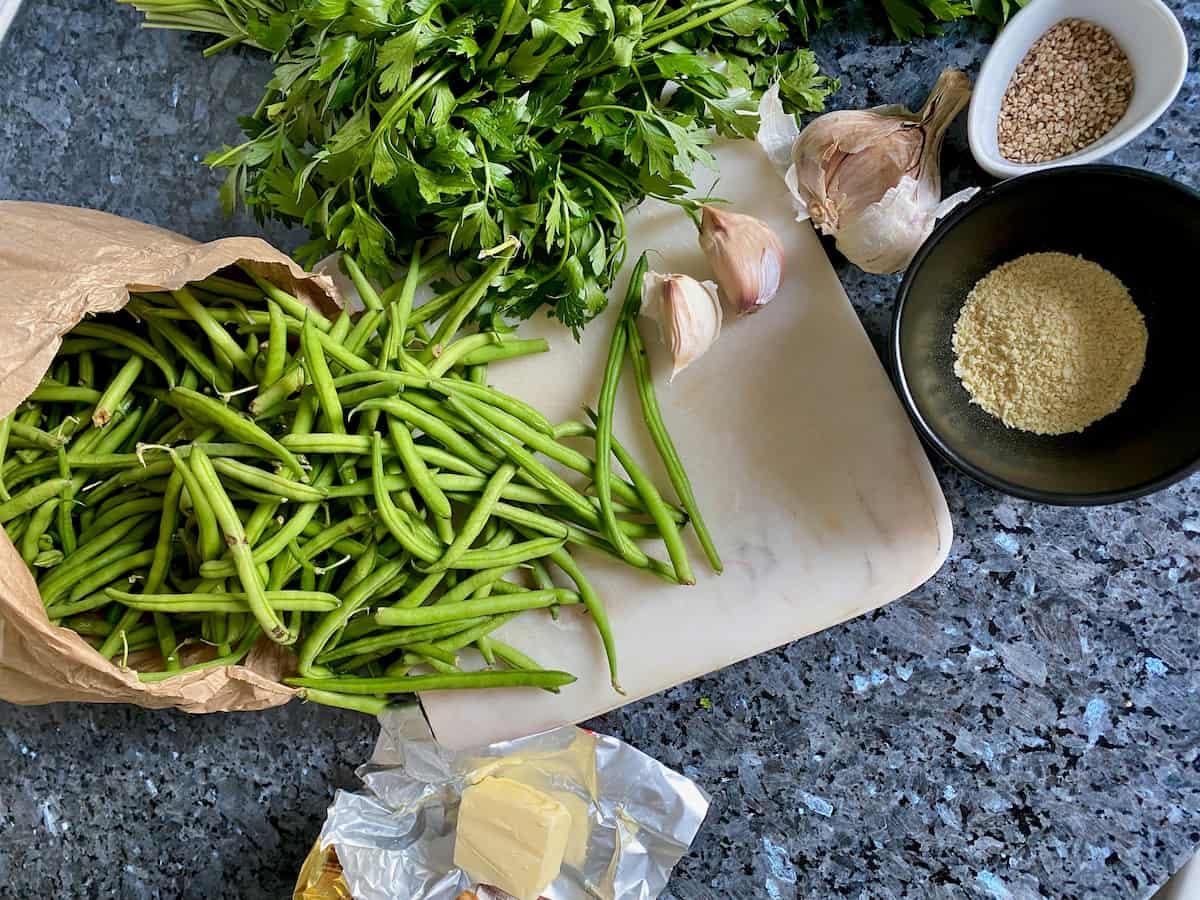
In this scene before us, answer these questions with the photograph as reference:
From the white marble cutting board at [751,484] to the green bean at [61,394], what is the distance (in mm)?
484

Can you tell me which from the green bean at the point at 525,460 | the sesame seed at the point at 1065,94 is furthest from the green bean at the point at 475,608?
the sesame seed at the point at 1065,94

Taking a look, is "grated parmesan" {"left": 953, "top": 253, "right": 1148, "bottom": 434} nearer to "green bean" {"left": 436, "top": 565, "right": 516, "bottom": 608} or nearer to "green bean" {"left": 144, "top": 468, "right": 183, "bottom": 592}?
"green bean" {"left": 436, "top": 565, "right": 516, "bottom": 608}

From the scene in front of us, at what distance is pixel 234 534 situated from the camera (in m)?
0.98

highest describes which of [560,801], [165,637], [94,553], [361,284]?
[361,284]

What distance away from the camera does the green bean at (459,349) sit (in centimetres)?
109

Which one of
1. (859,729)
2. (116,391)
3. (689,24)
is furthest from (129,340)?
(859,729)

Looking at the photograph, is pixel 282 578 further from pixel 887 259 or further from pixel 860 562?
pixel 887 259

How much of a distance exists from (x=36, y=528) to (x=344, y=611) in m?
0.36

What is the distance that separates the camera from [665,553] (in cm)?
119

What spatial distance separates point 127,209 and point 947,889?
1.46 metres

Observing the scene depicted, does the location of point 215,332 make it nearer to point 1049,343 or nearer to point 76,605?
point 76,605

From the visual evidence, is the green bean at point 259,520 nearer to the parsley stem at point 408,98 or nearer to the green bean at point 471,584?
the green bean at point 471,584

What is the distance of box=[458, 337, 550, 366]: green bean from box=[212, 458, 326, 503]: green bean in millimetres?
248

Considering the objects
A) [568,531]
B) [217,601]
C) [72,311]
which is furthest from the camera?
[568,531]
